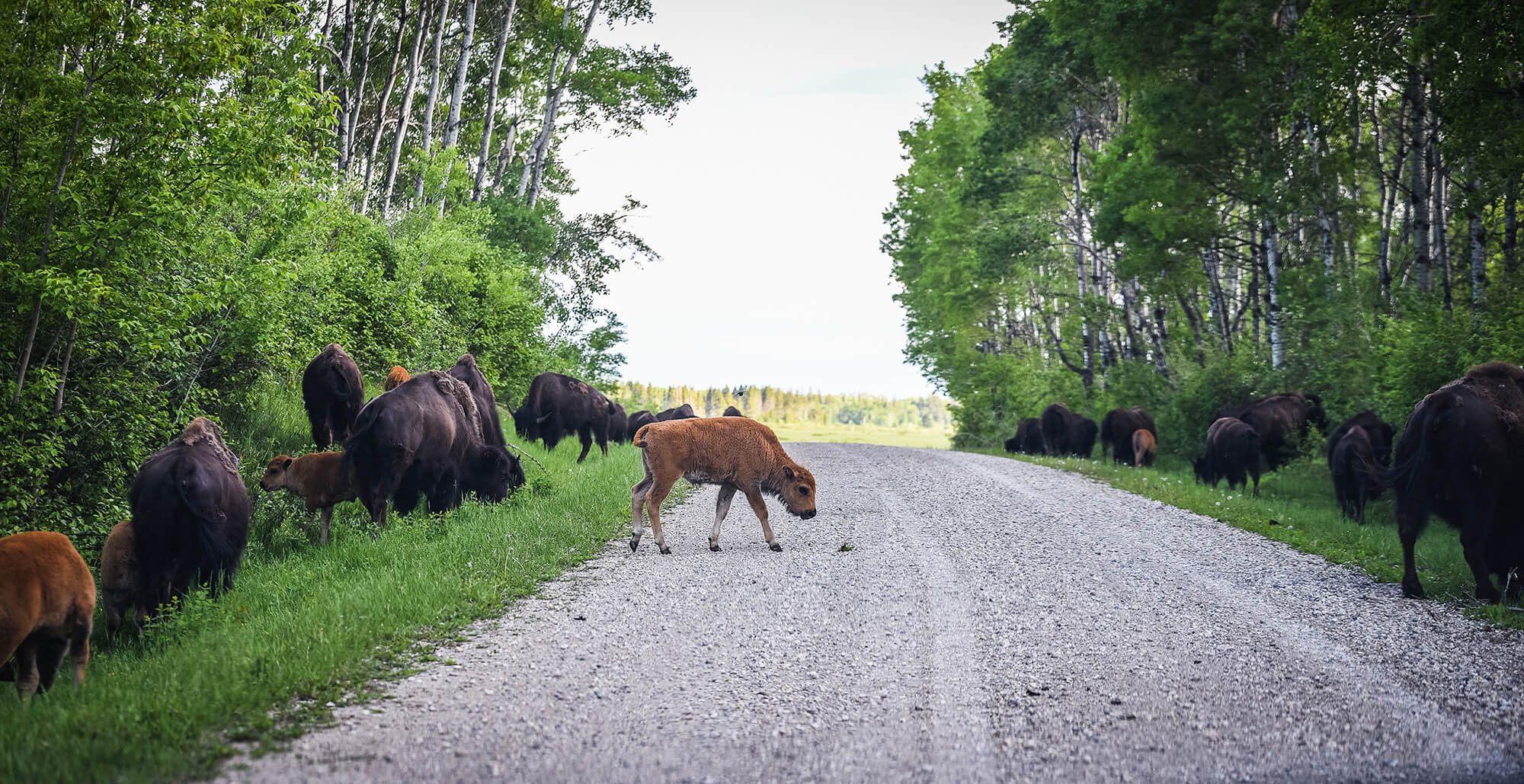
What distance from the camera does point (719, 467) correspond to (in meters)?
9.67

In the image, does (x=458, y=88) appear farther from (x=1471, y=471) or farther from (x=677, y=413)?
(x=1471, y=471)

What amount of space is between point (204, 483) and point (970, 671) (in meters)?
6.09

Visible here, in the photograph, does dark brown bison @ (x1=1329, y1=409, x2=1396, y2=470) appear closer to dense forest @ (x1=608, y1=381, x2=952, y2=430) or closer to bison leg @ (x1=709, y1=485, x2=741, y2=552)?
bison leg @ (x1=709, y1=485, x2=741, y2=552)

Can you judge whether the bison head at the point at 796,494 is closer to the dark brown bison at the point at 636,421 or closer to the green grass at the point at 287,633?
the green grass at the point at 287,633

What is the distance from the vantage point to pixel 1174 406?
839 inches

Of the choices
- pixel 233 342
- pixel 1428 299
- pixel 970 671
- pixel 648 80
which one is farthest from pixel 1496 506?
pixel 648 80

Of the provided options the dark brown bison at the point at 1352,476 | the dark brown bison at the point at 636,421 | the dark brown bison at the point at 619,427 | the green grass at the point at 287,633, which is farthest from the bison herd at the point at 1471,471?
the dark brown bison at the point at 636,421

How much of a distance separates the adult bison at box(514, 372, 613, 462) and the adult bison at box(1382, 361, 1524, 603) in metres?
15.0

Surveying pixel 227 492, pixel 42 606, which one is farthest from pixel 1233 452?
pixel 42 606

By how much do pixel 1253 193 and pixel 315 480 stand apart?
17290mm

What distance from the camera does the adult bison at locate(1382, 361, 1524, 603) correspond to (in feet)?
24.6

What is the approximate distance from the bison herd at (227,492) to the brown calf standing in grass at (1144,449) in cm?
1516

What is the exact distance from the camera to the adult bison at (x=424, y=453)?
9.91 meters

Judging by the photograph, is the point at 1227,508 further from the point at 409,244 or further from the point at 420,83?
the point at 420,83
